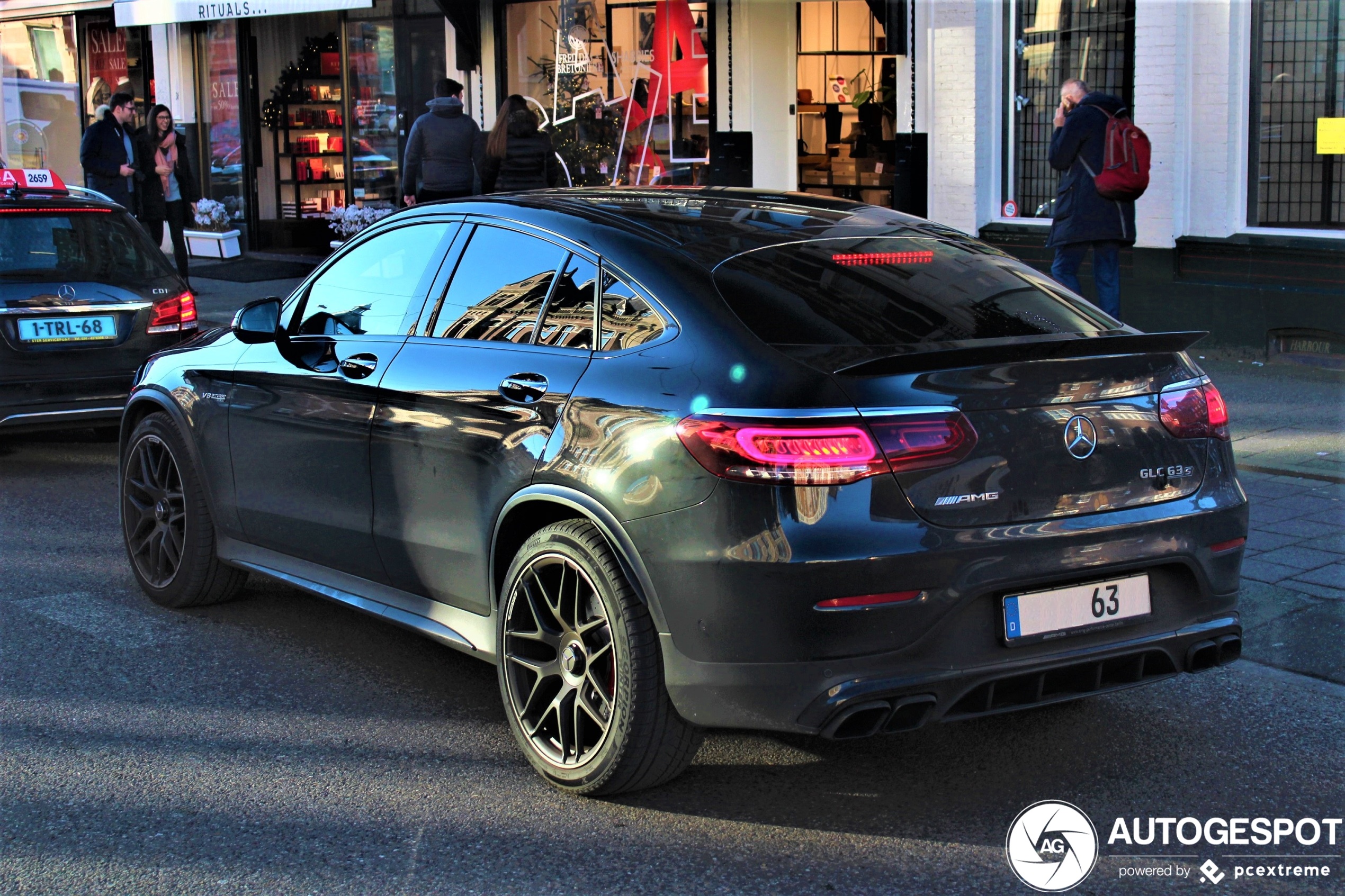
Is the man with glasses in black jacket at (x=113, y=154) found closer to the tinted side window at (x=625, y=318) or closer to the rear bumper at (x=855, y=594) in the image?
the tinted side window at (x=625, y=318)

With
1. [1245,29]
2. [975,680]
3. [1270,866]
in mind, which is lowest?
[1270,866]

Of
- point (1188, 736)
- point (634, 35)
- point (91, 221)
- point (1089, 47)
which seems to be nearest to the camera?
point (1188, 736)

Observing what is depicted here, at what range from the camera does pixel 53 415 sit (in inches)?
347

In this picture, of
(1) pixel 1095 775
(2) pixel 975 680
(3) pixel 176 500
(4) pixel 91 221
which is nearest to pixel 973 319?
(2) pixel 975 680

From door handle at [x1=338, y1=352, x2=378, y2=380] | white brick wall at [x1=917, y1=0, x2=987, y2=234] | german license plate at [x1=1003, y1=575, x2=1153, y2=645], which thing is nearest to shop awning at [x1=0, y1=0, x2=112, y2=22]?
white brick wall at [x1=917, y1=0, x2=987, y2=234]

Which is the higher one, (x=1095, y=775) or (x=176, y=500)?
(x=176, y=500)

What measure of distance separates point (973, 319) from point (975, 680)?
106 centimetres

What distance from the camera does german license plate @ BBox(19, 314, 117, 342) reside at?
8.72 meters

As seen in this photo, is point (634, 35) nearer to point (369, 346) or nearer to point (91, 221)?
point (91, 221)

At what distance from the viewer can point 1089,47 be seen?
40.2 feet

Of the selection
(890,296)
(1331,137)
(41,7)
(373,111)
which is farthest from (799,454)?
(41,7)

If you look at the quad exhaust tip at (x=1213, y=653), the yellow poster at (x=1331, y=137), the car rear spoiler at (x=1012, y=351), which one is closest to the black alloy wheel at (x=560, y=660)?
the car rear spoiler at (x=1012, y=351)

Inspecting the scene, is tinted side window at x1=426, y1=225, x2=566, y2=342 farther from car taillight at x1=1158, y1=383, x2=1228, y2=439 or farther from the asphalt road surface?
car taillight at x1=1158, y1=383, x2=1228, y2=439

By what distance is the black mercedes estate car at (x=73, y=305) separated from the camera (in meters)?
8.72
